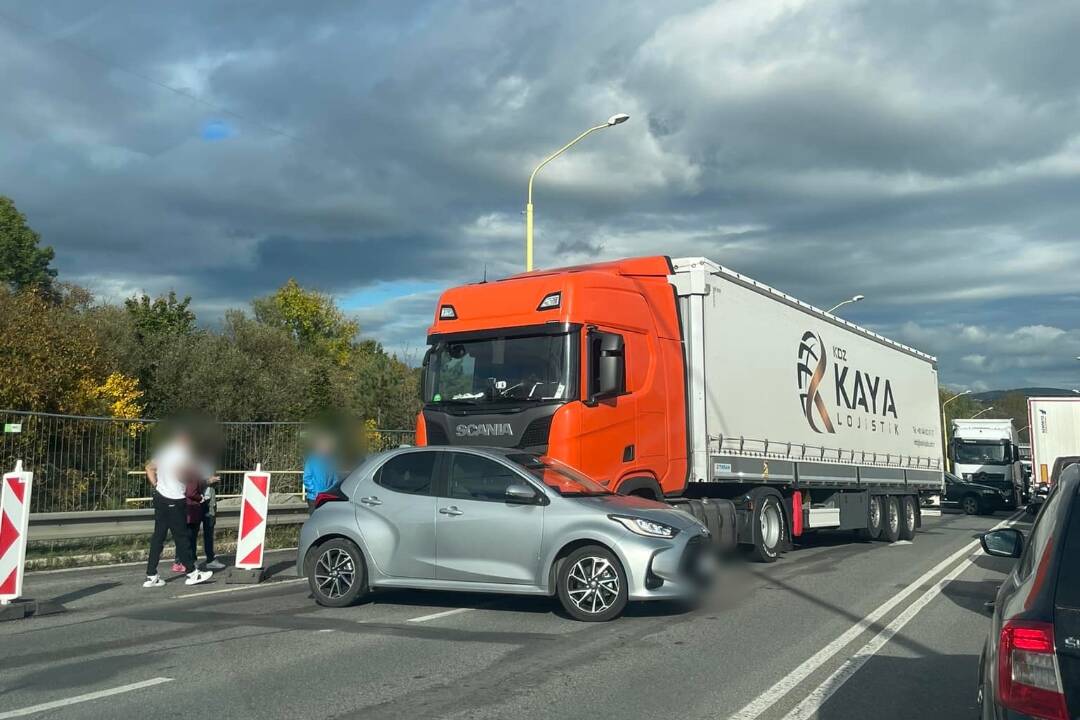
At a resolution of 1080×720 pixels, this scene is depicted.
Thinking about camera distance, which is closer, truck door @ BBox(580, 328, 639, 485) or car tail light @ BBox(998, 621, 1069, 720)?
car tail light @ BBox(998, 621, 1069, 720)

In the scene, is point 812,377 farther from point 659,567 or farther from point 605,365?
point 659,567

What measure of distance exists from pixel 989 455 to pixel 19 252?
4820cm

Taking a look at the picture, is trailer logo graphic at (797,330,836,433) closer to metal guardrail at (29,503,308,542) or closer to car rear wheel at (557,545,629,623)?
car rear wheel at (557,545,629,623)

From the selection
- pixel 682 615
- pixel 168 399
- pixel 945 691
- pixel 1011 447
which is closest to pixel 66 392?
pixel 168 399

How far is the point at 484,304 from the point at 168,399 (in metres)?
26.2

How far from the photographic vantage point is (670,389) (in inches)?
477

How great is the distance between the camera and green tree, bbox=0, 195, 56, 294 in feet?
164

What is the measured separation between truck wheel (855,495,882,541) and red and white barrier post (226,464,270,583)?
38.3 feet

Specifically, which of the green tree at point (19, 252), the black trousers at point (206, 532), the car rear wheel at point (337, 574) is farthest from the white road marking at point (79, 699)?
the green tree at point (19, 252)

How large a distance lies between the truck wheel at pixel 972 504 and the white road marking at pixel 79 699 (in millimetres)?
34003

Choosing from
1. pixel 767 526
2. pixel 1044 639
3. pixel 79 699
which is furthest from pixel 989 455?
pixel 1044 639

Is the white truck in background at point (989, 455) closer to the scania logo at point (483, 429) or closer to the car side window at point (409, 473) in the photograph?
the scania logo at point (483, 429)

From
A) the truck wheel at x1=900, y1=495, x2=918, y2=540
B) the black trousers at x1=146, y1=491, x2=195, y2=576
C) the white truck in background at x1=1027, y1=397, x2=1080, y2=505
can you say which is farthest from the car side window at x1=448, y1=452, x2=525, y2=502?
the white truck in background at x1=1027, y1=397, x2=1080, y2=505

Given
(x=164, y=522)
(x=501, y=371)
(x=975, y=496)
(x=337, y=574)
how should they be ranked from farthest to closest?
(x=975, y=496) < (x=164, y=522) < (x=501, y=371) < (x=337, y=574)
